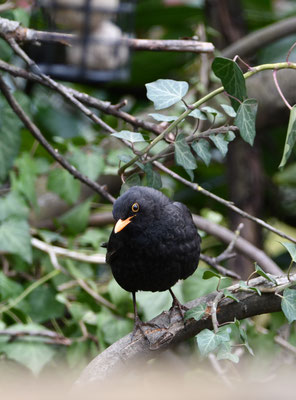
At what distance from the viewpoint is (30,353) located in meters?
2.36

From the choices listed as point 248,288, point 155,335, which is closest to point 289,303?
point 248,288

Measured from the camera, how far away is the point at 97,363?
1434 millimetres

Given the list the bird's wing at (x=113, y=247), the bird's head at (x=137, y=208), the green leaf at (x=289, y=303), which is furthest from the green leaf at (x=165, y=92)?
the green leaf at (x=289, y=303)

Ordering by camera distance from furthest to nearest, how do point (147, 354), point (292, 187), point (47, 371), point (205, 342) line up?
1. point (292, 187)
2. point (47, 371)
3. point (147, 354)
4. point (205, 342)

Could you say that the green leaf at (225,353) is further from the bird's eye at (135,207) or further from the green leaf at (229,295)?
the bird's eye at (135,207)

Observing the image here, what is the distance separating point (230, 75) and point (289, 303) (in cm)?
58

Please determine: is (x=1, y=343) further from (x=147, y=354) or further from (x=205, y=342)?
(x=205, y=342)

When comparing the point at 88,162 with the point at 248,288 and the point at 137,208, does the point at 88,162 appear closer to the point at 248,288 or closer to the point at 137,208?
the point at 137,208

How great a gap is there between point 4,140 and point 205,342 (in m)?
1.57

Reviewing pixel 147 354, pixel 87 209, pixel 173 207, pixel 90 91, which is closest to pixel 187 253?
pixel 173 207

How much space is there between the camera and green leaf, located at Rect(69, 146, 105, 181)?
8.63ft

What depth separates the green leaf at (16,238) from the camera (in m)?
2.45

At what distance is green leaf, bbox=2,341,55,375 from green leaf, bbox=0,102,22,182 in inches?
29.1

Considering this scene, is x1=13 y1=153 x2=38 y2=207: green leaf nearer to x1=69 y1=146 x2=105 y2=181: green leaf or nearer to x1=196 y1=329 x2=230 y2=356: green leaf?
x1=69 y1=146 x2=105 y2=181: green leaf
